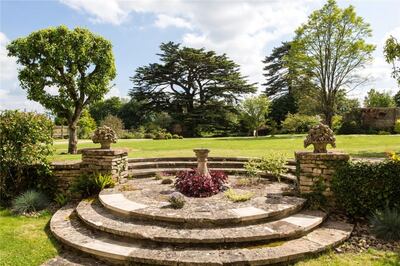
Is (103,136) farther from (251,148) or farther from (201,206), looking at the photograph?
(251,148)

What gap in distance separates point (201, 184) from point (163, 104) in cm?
2943

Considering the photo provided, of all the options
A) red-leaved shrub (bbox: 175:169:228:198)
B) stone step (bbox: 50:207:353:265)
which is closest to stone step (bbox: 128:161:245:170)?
red-leaved shrub (bbox: 175:169:228:198)

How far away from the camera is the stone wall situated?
27.4ft

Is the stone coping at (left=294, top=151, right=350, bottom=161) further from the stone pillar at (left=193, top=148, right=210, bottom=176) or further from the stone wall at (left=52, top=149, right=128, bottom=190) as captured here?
the stone wall at (left=52, top=149, right=128, bottom=190)

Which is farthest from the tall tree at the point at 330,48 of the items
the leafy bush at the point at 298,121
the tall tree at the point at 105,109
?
the tall tree at the point at 105,109

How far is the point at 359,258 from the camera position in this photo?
4.85m

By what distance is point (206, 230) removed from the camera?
5.30m

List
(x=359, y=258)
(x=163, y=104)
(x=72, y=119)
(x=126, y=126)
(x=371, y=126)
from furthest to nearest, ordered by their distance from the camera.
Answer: (x=126, y=126)
(x=163, y=104)
(x=371, y=126)
(x=72, y=119)
(x=359, y=258)

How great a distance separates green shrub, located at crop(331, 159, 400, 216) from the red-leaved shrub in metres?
2.65

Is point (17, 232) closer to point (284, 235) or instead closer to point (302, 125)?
point (284, 235)

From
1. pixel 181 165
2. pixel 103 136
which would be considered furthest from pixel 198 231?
pixel 181 165

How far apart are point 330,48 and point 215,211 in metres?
24.1

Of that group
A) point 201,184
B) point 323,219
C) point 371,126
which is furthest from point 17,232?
point 371,126

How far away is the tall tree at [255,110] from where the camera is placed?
29016 mm
